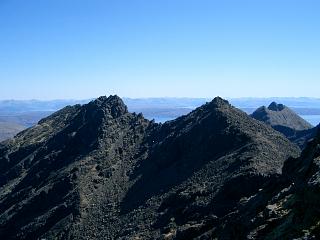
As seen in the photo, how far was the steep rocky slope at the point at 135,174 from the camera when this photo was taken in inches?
2889

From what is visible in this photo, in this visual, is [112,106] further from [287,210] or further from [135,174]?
[287,210]

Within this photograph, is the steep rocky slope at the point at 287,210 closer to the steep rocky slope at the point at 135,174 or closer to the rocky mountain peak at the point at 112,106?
the steep rocky slope at the point at 135,174

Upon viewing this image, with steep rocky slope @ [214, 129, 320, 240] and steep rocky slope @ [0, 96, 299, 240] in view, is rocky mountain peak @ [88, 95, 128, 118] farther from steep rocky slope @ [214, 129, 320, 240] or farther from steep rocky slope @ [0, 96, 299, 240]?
steep rocky slope @ [214, 129, 320, 240]

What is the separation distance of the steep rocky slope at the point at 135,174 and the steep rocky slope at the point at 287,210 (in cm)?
1161

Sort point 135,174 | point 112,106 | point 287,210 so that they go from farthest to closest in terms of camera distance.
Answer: point 112,106, point 135,174, point 287,210

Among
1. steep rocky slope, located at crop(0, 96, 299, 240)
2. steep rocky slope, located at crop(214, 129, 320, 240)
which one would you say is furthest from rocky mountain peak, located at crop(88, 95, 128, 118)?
steep rocky slope, located at crop(214, 129, 320, 240)

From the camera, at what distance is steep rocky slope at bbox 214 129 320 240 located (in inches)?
1359

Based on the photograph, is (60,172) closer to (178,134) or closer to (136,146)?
(136,146)

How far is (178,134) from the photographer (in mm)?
106188

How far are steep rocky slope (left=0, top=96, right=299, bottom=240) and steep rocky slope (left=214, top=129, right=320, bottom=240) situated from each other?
11.6 meters

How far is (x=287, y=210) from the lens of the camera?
41500 mm

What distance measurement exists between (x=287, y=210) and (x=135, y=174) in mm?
59522

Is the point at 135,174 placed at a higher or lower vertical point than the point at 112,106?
lower

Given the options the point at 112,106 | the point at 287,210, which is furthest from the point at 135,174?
the point at 287,210
